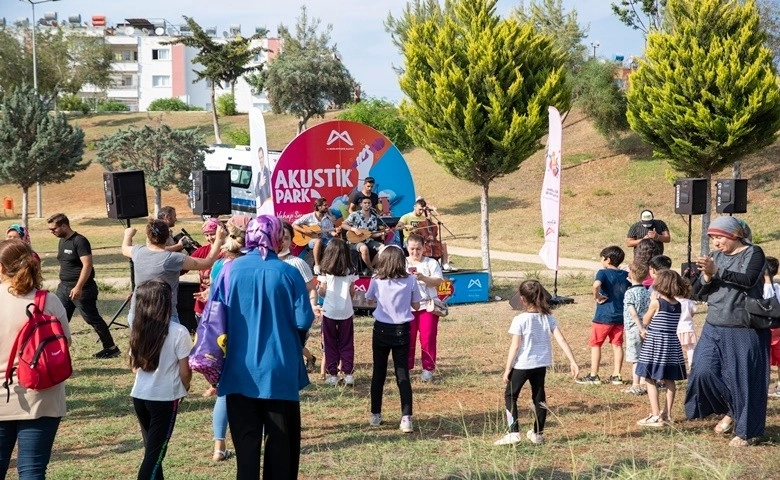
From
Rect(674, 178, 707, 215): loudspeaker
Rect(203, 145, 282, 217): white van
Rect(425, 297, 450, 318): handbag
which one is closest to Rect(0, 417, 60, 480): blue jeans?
Rect(425, 297, 450, 318): handbag

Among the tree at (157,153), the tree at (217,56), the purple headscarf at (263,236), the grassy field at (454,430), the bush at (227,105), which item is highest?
the tree at (217,56)

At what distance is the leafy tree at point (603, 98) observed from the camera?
122 ft

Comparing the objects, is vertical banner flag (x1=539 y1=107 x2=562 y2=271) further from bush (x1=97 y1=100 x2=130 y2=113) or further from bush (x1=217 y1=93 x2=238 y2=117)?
bush (x1=97 y1=100 x2=130 y2=113)

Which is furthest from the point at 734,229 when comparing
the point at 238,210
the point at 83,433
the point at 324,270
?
the point at 238,210

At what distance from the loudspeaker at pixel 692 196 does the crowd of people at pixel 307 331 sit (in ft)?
20.8

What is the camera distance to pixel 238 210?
30.3m

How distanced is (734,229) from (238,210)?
82.3 ft

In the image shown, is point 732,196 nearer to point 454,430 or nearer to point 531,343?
point 454,430

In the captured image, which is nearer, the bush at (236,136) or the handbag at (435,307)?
the handbag at (435,307)

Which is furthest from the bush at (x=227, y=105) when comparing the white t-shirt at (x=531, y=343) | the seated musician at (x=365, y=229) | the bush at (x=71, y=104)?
the white t-shirt at (x=531, y=343)

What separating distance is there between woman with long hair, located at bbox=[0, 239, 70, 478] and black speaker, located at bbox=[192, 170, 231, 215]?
7861 millimetres

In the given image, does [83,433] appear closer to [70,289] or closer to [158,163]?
[70,289]

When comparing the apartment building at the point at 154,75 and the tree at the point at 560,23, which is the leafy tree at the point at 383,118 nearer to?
the tree at the point at 560,23

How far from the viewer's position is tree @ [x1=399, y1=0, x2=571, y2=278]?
702 inches
